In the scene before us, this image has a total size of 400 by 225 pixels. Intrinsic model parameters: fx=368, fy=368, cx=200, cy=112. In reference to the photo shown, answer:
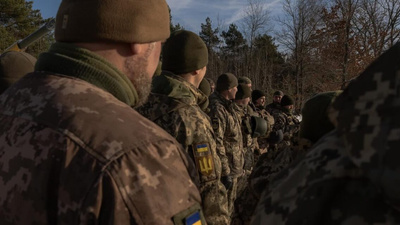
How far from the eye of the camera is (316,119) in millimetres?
2371

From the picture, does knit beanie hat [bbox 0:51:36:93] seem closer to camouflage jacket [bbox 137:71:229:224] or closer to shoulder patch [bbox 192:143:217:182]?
camouflage jacket [bbox 137:71:229:224]

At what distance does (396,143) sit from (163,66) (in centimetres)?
299

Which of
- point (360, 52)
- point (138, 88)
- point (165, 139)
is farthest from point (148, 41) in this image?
point (360, 52)

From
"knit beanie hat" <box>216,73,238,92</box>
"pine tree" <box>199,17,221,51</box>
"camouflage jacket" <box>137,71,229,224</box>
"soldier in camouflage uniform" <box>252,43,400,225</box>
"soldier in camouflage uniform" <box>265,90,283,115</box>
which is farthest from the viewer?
"pine tree" <box>199,17,221,51</box>

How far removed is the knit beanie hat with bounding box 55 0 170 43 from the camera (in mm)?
1520

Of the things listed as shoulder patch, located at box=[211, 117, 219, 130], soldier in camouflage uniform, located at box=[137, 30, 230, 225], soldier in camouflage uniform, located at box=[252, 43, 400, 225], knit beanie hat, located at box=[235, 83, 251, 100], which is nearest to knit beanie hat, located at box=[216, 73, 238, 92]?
shoulder patch, located at box=[211, 117, 219, 130]

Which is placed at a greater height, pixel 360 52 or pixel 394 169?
pixel 360 52

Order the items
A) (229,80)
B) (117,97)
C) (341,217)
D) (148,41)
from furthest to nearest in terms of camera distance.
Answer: (229,80), (148,41), (117,97), (341,217)

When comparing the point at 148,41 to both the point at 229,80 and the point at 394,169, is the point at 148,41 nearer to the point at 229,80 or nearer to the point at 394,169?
the point at 394,169

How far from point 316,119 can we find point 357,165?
166 centimetres

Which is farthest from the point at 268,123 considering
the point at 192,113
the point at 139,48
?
the point at 139,48

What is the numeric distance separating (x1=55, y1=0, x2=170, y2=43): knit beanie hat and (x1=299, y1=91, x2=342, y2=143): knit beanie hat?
1237mm

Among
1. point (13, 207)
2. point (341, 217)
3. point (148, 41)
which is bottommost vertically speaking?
point (13, 207)

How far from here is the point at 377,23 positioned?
22.7m
